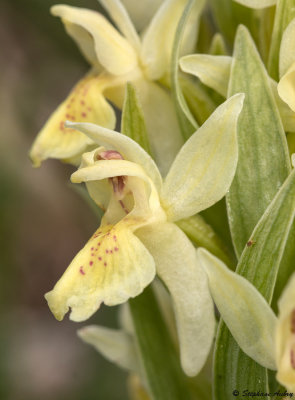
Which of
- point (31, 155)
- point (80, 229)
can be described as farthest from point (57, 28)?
point (31, 155)

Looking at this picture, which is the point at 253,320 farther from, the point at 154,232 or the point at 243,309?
the point at 154,232

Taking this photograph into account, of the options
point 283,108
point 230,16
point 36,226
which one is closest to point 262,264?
point 283,108

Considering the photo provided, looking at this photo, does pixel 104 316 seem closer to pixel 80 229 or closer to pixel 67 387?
pixel 67 387

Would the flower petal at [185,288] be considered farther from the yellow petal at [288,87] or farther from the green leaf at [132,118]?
the yellow petal at [288,87]

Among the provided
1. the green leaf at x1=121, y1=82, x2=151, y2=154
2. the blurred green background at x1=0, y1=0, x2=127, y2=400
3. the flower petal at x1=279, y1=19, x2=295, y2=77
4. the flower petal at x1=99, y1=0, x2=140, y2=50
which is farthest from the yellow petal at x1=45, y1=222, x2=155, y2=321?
the blurred green background at x1=0, y1=0, x2=127, y2=400

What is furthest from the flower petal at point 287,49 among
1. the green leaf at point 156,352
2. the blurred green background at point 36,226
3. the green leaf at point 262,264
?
the blurred green background at point 36,226

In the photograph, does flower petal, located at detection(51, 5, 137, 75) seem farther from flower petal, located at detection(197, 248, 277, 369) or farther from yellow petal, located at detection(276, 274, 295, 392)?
yellow petal, located at detection(276, 274, 295, 392)
